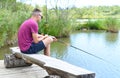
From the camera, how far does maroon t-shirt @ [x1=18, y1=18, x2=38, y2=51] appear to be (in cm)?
436

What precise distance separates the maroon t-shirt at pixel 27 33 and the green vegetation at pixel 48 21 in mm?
4474

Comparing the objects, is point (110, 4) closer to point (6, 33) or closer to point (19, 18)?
point (19, 18)

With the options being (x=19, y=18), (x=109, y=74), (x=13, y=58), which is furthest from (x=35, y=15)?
(x=19, y=18)

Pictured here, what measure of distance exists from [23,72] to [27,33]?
0.55m

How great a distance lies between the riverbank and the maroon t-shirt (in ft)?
1.05

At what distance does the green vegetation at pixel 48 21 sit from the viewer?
9.65 metres

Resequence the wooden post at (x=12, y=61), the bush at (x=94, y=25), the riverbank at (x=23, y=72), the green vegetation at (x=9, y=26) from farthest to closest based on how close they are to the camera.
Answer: the bush at (x=94, y=25) < the green vegetation at (x=9, y=26) < the wooden post at (x=12, y=61) < the riverbank at (x=23, y=72)

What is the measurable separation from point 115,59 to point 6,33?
3449mm

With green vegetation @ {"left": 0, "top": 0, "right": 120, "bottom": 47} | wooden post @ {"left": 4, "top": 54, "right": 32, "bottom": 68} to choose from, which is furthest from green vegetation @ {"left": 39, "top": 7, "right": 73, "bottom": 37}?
wooden post @ {"left": 4, "top": 54, "right": 32, "bottom": 68}

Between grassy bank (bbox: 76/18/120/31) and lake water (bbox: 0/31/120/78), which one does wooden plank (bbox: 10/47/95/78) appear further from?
grassy bank (bbox: 76/18/120/31)

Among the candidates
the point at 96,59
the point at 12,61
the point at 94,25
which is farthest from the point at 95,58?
the point at 94,25

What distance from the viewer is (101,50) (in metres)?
9.00

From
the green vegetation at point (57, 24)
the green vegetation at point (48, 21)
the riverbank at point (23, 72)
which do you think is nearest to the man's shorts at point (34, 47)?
the riverbank at point (23, 72)

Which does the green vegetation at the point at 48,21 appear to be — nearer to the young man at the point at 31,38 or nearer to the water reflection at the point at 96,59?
the water reflection at the point at 96,59
